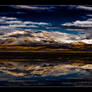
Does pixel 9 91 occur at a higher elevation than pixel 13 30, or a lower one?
lower

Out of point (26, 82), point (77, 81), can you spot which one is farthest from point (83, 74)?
point (26, 82)

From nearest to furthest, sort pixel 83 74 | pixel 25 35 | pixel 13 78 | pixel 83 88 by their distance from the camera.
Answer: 1. pixel 83 88
2. pixel 13 78
3. pixel 83 74
4. pixel 25 35
